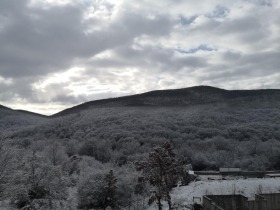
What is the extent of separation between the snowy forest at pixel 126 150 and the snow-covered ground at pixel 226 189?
249 cm

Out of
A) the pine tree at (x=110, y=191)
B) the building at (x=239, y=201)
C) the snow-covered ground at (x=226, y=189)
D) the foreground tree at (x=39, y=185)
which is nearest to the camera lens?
the building at (x=239, y=201)

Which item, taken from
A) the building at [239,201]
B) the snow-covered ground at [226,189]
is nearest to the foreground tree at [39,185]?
the snow-covered ground at [226,189]

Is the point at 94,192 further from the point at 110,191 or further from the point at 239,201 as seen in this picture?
the point at 239,201

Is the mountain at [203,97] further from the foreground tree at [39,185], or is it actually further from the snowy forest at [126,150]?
the foreground tree at [39,185]

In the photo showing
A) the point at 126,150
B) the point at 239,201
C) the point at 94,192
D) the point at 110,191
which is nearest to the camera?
the point at 239,201

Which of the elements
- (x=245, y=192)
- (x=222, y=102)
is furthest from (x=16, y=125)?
(x=245, y=192)

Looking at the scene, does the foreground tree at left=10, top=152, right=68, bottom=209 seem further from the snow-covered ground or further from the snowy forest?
the snow-covered ground

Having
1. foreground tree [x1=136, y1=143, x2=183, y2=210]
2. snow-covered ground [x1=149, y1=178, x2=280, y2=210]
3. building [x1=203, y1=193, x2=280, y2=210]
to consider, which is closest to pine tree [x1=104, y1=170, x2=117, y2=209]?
snow-covered ground [x1=149, y1=178, x2=280, y2=210]

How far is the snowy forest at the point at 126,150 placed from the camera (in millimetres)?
27250

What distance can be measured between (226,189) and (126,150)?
52777 mm

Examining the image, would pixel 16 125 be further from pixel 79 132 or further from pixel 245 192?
pixel 245 192

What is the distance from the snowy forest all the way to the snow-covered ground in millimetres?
2487

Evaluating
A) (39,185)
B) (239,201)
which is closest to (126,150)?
(39,185)

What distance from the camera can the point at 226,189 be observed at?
38.2 metres
